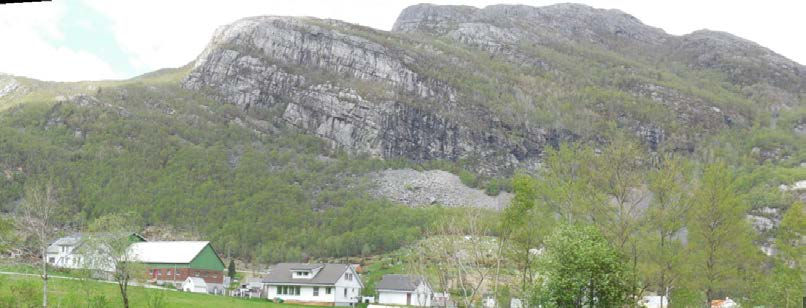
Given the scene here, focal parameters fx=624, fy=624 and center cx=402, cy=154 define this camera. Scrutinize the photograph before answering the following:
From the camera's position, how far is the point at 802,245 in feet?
107

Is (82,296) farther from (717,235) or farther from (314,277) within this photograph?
(717,235)

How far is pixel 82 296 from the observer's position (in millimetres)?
36656

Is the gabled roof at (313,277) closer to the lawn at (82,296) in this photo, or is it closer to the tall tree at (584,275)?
the lawn at (82,296)

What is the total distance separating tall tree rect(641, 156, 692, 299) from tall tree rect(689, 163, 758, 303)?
3.84ft

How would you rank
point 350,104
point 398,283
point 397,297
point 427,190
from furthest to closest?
point 350,104
point 427,190
point 398,283
point 397,297

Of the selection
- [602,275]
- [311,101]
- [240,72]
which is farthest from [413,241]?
[240,72]

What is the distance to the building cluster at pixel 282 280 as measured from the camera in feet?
227

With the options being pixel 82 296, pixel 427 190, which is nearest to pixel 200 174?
pixel 427 190

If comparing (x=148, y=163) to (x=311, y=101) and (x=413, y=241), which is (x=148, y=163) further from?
(x=413, y=241)

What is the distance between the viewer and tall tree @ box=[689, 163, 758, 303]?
107 ft

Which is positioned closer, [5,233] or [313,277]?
[5,233]

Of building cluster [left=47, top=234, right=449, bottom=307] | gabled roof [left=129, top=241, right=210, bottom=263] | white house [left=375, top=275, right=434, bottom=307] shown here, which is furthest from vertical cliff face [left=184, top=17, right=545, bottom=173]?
white house [left=375, top=275, right=434, bottom=307]

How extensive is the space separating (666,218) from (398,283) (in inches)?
1793

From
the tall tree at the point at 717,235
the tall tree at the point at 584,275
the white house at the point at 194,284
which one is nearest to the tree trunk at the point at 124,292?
the tall tree at the point at 584,275
